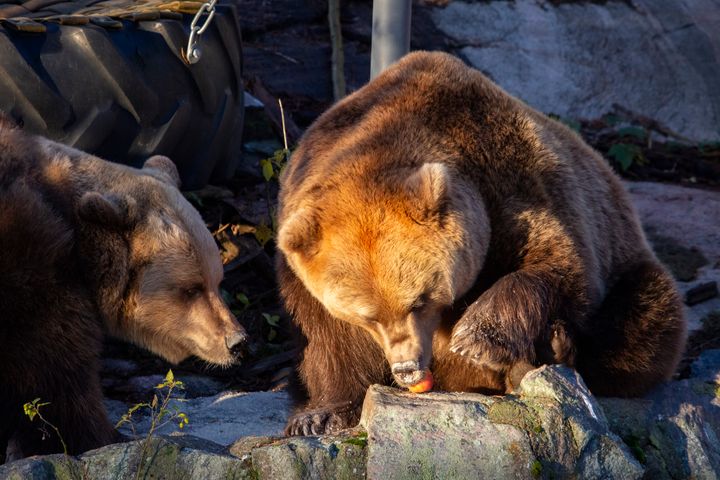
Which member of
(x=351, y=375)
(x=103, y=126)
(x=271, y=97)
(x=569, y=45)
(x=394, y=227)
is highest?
(x=394, y=227)

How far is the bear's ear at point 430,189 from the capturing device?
4.35 meters

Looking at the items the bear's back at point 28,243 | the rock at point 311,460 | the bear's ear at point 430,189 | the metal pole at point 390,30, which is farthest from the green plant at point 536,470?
the metal pole at point 390,30

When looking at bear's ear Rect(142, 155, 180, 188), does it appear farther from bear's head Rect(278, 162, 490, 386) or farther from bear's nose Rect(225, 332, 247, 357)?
bear's head Rect(278, 162, 490, 386)

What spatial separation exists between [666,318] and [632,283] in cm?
23

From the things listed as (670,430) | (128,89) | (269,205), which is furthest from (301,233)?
(269,205)

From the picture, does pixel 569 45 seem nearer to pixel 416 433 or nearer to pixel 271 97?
pixel 271 97

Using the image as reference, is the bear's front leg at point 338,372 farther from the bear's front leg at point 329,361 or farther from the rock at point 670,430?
the rock at point 670,430

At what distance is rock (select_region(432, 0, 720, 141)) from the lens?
11180 millimetres

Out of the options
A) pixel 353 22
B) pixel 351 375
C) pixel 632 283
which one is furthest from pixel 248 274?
pixel 353 22

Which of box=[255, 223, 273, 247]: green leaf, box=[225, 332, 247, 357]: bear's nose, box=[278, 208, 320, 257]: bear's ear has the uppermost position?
box=[278, 208, 320, 257]: bear's ear

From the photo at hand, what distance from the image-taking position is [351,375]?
16.7 feet

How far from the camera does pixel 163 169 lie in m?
5.62

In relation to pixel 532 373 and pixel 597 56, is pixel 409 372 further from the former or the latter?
pixel 597 56

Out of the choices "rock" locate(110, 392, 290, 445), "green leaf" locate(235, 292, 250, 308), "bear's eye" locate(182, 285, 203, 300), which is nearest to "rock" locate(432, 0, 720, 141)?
"green leaf" locate(235, 292, 250, 308)
